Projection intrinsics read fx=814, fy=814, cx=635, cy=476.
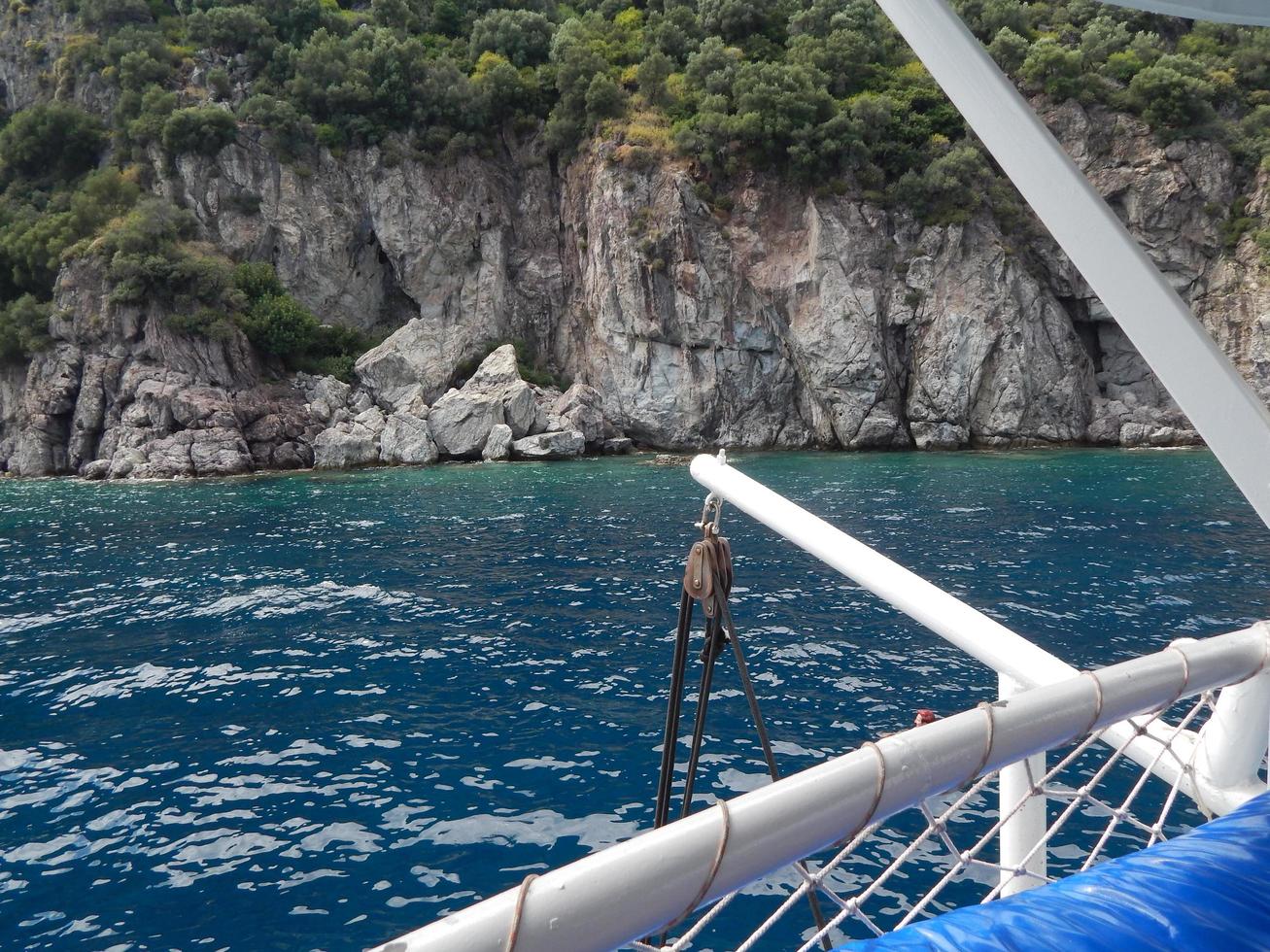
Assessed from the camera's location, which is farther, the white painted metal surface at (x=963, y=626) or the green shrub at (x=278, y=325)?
the green shrub at (x=278, y=325)

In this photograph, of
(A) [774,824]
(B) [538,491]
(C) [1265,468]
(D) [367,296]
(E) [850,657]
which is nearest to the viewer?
(A) [774,824]

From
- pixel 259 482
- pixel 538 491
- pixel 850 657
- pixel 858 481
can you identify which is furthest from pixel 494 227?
pixel 850 657

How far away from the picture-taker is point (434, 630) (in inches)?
383

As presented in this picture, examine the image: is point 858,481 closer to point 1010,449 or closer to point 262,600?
point 1010,449

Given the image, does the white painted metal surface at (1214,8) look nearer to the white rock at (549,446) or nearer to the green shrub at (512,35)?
the white rock at (549,446)

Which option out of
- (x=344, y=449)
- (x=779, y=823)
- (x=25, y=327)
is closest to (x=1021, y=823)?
(x=779, y=823)

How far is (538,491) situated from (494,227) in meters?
24.9

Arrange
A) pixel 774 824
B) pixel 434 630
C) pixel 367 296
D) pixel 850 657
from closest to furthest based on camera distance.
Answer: pixel 774 824
pixel 850 657
pixel 434 630
pixel 367 296

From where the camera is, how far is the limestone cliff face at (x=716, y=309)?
112 feet

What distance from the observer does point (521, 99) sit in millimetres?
42906

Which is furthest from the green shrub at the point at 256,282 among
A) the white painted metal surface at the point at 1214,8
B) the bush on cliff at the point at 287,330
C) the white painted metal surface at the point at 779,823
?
the white painted metal surface at the point at 779,823

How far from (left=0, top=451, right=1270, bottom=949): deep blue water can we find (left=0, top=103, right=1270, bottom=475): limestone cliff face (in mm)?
17001

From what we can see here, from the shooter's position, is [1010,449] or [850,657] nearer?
[850,657]

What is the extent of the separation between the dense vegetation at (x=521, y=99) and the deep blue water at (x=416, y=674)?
22691mm
